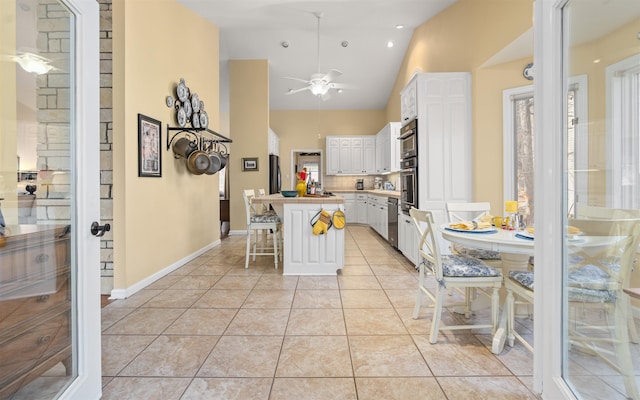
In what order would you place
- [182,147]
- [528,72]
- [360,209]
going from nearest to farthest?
1. [528,72]
2. [182,147]
3. [360,209]

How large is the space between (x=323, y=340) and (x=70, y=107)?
2.00 metres

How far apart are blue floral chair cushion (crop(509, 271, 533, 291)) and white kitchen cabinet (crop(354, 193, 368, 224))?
5.92 m

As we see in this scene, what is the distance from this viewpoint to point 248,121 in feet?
21.5

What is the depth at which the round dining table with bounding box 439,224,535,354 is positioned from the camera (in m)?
1.92

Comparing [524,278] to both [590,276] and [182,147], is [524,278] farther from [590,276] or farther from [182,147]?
[182,147]

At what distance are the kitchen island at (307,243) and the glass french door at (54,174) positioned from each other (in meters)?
2.33

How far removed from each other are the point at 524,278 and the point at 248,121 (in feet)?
19.0

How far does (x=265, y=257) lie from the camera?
4.81 metres

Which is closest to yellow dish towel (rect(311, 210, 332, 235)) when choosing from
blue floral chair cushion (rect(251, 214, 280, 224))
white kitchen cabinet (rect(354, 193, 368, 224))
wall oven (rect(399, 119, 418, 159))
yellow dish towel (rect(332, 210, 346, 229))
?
yellow dish towel (rect(332, 210, 346, 229))

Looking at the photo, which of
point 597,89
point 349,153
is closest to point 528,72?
point 597,89

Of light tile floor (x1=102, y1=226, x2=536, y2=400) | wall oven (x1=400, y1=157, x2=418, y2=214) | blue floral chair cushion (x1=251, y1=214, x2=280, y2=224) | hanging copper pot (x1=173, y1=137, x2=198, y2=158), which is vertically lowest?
light tile floor (x1=102, y1=226, x2=536, y2=400)

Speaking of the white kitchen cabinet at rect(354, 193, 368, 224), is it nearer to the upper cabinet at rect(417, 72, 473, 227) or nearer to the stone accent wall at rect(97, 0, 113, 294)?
the upper cabinet at rect(417, 72, 473, 227)

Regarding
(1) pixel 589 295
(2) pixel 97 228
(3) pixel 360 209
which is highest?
(2) pixel 97 228

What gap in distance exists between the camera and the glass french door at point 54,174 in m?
1.35
